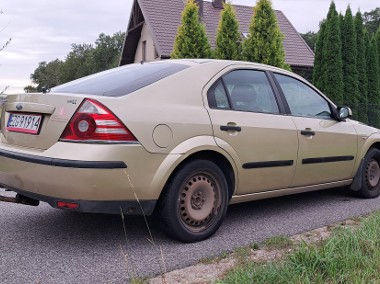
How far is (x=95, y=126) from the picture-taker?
3166 millimetres

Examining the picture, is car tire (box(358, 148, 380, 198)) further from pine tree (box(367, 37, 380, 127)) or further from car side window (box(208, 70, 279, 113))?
pine tree (box(367, 37, 380, 127))

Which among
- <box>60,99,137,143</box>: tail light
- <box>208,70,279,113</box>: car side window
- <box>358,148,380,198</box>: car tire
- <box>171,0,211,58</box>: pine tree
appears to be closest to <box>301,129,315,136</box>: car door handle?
<box>208,70,279,113</box>: car side window

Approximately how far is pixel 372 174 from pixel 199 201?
2.92m

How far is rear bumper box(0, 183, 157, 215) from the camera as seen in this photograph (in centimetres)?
318

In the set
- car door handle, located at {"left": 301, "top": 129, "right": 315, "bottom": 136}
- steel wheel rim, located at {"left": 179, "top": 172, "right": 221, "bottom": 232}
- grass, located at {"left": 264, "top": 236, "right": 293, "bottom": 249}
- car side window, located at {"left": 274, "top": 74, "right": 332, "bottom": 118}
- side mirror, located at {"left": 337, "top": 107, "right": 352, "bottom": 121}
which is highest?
car side window, located at {"left": 274, "top": 74, "right": 332, "bottom": 118}

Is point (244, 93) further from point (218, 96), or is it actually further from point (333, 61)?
point (333, 61)

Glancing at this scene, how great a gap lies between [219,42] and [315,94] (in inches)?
333

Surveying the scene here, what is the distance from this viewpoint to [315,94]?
505 centimetres

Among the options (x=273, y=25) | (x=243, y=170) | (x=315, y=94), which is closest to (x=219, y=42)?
(x=273, y=25)

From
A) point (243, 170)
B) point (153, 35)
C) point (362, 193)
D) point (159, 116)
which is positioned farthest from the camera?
point (153, 35)

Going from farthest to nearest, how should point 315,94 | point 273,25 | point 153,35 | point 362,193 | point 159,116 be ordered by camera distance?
1. point 153,35
2. point 273,25
3. point 362,193
4. point 315,94
5. point 159,116

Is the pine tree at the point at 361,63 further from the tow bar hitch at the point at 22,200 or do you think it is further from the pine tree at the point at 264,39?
the tow bar hitch at the point at 22,200

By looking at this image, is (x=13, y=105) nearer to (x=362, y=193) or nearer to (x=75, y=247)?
(x=75, y=247)

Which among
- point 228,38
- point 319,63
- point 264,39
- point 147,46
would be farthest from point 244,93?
point 147,46
